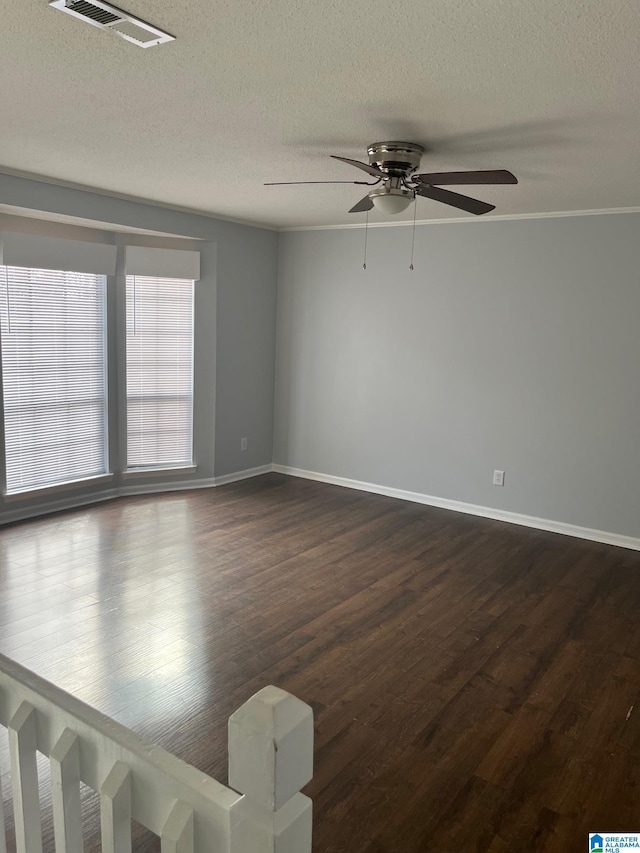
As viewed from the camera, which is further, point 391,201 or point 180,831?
point 391,201

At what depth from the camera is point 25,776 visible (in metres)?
1.03

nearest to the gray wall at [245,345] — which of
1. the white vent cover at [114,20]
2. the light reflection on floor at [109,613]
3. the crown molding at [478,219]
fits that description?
the crown molding at [478,219]

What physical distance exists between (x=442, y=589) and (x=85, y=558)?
7.63 feet

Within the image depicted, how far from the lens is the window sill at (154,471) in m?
5.74

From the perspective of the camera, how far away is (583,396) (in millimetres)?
4934

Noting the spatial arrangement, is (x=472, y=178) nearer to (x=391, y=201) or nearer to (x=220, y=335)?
(x=391, y=201)

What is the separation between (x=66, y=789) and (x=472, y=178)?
9.24ft

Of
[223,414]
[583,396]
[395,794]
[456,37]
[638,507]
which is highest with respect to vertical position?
[456,37]

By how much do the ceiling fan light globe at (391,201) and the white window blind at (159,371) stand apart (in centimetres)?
282

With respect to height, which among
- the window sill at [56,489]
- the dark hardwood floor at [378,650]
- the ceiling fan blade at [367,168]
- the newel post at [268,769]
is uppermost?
the ceiling fan blade at [367,168]

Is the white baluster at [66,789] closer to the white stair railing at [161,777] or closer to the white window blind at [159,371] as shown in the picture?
the white stair railing at [161,777]

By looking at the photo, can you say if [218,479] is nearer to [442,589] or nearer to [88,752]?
[442,589]

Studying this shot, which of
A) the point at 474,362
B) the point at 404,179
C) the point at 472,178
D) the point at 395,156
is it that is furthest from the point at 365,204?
the point at 474,362

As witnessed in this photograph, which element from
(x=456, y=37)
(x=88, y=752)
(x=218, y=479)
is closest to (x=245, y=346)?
(x=218, y=479)
